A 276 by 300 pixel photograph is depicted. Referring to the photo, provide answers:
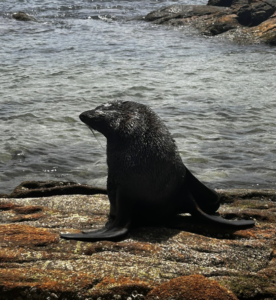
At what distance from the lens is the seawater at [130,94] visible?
28.2 feet

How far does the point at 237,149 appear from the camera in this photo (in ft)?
30.5

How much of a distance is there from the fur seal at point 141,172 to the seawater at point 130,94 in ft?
10.4

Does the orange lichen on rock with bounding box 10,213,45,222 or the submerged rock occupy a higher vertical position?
the submerged rock

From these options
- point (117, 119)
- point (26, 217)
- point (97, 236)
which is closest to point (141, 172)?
point (117, 119)

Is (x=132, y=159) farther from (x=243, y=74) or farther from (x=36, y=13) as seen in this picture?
(x=36, y=13)

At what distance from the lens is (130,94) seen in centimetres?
1303

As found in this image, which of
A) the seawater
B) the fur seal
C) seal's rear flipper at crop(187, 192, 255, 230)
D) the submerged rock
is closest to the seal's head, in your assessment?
the fur seal

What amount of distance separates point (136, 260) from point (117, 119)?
125 centimetres

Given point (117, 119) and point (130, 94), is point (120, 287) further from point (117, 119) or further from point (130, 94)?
point (130, 94)

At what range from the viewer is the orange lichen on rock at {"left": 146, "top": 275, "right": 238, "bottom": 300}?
3533 millimetres

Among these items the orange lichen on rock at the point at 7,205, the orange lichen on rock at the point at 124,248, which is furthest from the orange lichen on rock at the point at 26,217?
the orange lichen on rock at the point at 124,248

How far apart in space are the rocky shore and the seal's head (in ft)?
50.1

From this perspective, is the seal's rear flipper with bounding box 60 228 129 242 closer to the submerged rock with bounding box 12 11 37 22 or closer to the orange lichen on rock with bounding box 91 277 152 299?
the orange lichen on rock with bounding box 91 277 152 299

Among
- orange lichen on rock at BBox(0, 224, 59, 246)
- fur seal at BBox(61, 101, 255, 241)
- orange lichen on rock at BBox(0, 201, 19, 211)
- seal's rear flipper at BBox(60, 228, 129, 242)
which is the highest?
fur seal at BBox(61, 101, 255, 241)
